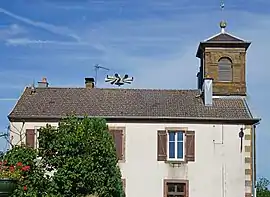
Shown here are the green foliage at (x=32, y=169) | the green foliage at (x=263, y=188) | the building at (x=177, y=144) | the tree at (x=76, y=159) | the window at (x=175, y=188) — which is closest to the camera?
the green foliage at (x=32, y=169)

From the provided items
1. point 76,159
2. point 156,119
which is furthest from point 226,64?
point 76,159

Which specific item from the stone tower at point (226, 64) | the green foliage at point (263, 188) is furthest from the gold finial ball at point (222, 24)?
the green foliage at point (263, 188)

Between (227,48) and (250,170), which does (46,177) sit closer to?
(250,170)

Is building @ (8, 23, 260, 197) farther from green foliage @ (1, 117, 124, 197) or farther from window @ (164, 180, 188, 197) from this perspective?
green foliage @ (1, 117, 124, 197)

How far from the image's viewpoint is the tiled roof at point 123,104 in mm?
32906

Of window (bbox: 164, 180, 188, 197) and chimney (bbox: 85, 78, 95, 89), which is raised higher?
chimney (bbox: 85, 78, 95, 89)

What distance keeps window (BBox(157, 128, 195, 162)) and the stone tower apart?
11.4 feet

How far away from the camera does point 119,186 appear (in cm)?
2853

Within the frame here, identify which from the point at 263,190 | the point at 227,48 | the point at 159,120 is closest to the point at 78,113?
the point at 159,120

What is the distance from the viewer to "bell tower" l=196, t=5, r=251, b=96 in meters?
34.5

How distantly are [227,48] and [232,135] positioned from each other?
501 centimetres

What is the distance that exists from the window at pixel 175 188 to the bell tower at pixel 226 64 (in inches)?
212

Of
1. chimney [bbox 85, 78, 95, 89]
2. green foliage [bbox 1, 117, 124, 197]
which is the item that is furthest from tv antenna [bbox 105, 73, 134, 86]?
green foliage [bbox 1, 117, 124, 197]

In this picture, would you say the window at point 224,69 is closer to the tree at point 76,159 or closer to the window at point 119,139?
the window at point 119,139
